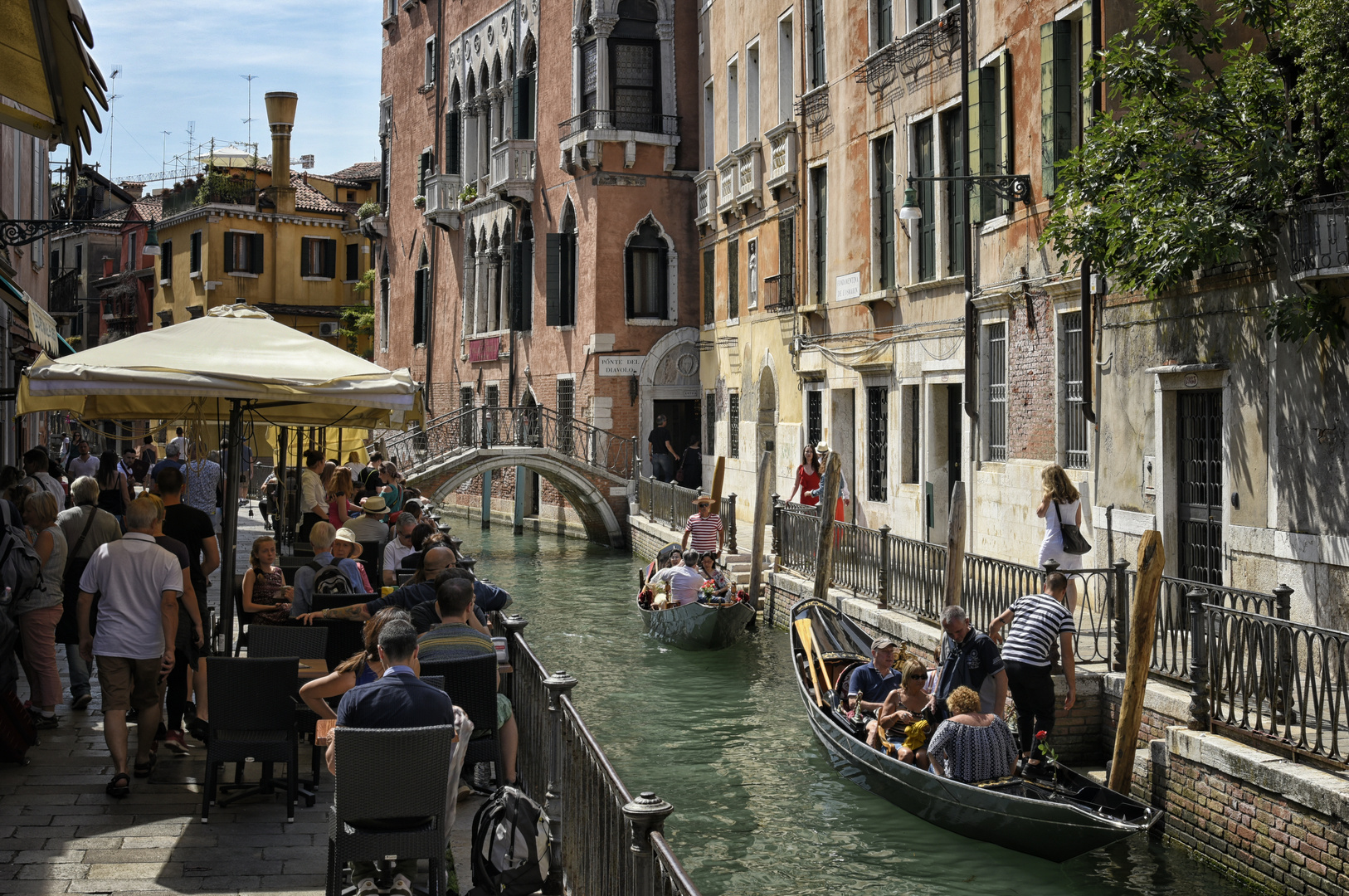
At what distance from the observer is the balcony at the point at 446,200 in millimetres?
38250

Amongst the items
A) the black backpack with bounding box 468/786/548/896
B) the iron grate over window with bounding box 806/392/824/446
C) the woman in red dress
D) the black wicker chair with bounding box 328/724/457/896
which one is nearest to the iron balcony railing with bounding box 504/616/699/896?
the black backpack with bounding box 468/786/548/896

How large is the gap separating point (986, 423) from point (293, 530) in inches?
329

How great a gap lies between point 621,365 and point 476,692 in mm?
24315

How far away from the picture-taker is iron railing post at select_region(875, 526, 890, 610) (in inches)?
609

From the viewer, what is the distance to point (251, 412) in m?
10.3

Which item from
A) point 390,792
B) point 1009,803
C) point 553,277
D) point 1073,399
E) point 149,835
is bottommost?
point 1009,803

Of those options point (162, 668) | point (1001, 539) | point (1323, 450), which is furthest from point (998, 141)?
point (162, 668)

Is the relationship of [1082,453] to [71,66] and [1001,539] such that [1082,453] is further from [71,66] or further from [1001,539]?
[71,66]

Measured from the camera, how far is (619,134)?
3047 centimetres

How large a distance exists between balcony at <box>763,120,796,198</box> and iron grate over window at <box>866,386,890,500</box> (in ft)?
15.4

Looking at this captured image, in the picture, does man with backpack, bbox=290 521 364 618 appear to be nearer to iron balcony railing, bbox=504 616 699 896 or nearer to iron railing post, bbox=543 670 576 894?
iron balcony railing, bbox=504 616 699 896

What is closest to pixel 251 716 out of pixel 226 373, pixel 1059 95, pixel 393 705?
pixel 393 705

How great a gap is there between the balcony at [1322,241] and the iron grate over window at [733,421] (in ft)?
57.5

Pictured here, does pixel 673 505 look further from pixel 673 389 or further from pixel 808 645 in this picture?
pixel 808 645
